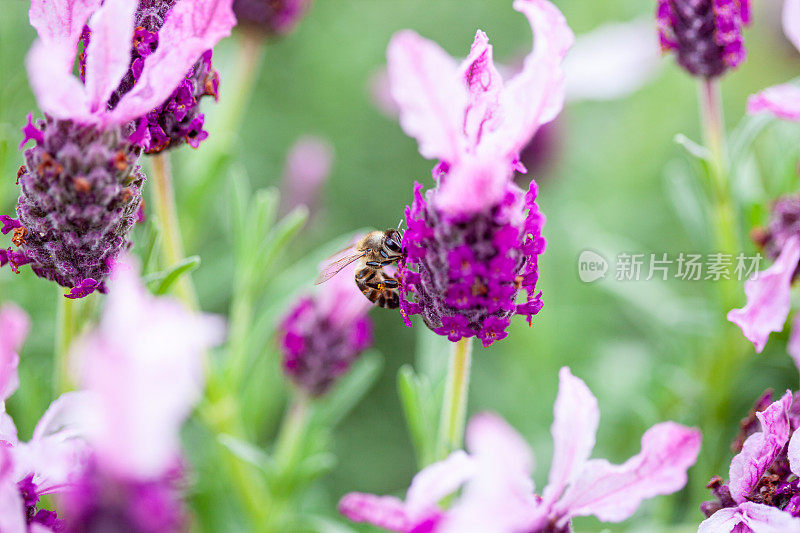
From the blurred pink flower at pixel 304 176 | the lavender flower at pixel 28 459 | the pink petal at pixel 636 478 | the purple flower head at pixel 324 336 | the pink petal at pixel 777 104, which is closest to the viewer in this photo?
the lavender flower at pixel 28 459

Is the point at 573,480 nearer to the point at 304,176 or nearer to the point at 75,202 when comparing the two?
the point at 75,202

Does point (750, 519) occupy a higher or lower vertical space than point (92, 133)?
lower

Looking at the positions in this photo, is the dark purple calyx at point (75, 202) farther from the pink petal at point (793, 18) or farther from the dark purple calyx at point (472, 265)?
the pink petal at point (793, 18)

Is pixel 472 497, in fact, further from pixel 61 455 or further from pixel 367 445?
pixel 367 445

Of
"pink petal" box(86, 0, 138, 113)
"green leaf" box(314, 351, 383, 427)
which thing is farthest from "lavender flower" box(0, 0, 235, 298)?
"green leaf" box(314, 351, 383, 427)

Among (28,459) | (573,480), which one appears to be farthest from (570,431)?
(28,459)

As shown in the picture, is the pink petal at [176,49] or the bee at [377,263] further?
the bee at [377,263]

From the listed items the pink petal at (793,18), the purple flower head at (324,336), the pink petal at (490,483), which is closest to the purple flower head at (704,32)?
the pink petal at (793,18)
